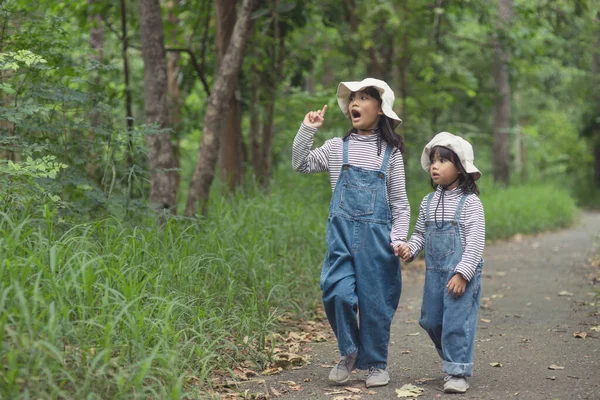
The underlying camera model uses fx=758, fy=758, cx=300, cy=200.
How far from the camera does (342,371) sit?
4676mm

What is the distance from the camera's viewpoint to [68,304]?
3.89 m

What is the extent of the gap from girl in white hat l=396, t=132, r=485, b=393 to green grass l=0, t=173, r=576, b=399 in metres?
1.31

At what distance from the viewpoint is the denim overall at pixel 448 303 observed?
4.51 metres

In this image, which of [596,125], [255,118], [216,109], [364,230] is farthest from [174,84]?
[596,125]

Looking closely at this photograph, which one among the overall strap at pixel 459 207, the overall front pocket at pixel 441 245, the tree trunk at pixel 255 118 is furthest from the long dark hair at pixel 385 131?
the tree trunk at pixel 255 118

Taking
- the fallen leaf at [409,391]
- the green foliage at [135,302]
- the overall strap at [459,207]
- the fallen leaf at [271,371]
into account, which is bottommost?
the fallen leaf at [271,371]

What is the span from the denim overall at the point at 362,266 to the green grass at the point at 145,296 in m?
0.76

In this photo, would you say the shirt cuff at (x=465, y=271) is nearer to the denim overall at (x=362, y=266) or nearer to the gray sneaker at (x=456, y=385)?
the denim overall at (x=362, y=266)

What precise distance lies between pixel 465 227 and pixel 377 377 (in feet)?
3.49

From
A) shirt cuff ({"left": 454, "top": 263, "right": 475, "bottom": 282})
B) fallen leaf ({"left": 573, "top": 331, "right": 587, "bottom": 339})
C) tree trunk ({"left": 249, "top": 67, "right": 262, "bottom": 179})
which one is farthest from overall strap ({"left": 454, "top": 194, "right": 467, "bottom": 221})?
tree trunk ({"left": 249, "top": 67, "right": 262, "bottom": 179})

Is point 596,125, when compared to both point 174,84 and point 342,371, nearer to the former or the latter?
point 174,84

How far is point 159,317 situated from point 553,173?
26.3 metres

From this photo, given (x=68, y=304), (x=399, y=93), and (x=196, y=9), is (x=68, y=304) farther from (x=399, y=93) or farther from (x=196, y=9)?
(x=399, y=93)

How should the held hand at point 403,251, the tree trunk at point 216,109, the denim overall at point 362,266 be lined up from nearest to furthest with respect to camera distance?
the held hand at point 403,251
the denim overall at point 362,266
the tree trunk at point 216,109
